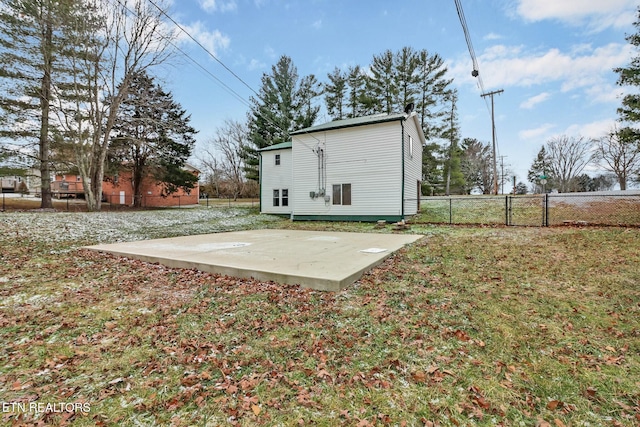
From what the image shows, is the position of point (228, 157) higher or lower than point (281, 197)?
higher

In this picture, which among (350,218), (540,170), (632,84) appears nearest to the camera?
(632,84)

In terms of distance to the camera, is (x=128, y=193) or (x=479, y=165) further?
(x=479, y=165)

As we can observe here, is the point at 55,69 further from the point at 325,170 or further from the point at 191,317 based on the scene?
the point at 191,317

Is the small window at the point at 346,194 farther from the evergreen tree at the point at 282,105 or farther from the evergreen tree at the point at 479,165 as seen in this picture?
the evergreen tree at the point at 479,165

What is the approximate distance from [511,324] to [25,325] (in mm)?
5210

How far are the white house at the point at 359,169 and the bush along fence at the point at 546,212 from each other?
6.00ft

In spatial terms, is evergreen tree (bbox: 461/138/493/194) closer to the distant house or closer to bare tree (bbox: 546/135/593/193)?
bare tree (bbox: 546/135/593/193)

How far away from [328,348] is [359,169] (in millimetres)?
11158

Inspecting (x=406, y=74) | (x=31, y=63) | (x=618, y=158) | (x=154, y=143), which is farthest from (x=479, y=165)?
(x=31, y=63)

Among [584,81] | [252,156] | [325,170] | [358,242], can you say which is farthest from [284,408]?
[252,156]

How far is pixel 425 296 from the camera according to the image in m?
3.84

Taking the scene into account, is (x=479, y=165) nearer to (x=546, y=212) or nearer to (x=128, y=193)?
(x=546, y=212)

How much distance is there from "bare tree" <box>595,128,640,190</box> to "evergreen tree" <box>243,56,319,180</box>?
26.6 m

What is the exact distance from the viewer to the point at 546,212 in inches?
384
